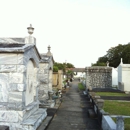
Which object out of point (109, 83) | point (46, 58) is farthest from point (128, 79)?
point (46, 58)

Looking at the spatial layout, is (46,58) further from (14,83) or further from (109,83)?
(109,83)

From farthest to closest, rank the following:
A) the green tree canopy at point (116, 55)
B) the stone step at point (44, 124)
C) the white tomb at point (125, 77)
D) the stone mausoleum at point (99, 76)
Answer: the green tree canopy at point (116, 55) < the stone mausoleum at point (99, 76) < the white tomb at point (125, 77) < the stone step at point (44, 124)

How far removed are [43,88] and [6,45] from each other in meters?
5.45

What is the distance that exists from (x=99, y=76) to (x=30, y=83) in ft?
60.9

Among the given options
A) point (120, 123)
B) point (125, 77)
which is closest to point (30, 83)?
point (120, 123)

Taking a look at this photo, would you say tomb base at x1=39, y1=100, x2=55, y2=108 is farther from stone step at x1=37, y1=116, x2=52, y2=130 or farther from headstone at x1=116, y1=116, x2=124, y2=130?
headstone at x1=116, y1=116, x2=124, y2=130

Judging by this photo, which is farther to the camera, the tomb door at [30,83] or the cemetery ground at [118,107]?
the cemetery ground at [118,107]

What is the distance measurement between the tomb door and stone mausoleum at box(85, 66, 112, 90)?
1757 cm

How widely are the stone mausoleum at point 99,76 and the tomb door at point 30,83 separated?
1757 cm

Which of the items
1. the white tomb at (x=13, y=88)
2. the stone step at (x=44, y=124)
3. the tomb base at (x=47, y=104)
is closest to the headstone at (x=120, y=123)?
the white tomb at (x=13, y=88)

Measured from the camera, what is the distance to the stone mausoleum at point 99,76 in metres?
24.9

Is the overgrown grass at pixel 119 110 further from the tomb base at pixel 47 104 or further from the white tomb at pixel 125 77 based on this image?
the white tomb at pixel 125 77

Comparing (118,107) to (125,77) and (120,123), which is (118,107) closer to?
(120,123)

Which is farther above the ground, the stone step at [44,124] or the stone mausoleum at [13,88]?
the stone mausoleum at [13,88]
